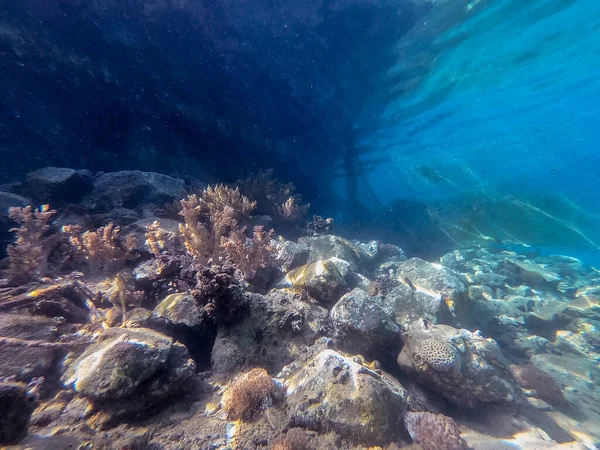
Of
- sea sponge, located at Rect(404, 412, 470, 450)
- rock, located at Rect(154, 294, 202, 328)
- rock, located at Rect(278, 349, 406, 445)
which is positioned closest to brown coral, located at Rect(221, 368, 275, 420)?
rock, located at Rect(278, 349, 406, 445)

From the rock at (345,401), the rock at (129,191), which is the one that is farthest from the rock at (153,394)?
the rock at (129,191)

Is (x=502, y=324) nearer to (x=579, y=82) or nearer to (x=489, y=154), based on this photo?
(x=579, y=82)

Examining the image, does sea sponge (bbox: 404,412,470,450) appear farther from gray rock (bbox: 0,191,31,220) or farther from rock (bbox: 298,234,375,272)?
gray rock (bbox: 0,191,31,220)

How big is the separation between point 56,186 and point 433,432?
33.7 feet

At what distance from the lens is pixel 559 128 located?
1532 inches

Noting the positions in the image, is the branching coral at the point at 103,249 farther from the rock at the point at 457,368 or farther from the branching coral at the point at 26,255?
the rock at the point at 457,368

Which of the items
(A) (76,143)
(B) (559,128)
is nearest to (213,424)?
(A) (76,143)

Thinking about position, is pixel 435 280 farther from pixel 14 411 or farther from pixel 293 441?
pixel 14 411

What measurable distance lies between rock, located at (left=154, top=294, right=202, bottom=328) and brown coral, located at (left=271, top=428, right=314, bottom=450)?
1.96 m

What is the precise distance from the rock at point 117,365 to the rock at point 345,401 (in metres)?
1.53

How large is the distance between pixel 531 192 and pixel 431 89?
9238 mm

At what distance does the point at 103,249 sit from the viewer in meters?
4.76

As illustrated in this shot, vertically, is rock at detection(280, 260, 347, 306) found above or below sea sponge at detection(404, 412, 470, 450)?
above

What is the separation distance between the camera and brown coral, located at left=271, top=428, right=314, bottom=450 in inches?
98.0
